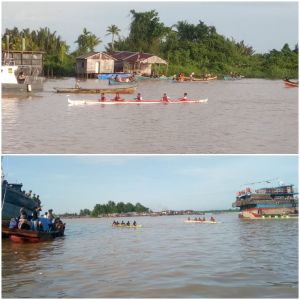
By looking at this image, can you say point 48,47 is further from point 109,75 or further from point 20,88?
point 109,75

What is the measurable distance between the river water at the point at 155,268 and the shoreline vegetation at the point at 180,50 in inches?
138

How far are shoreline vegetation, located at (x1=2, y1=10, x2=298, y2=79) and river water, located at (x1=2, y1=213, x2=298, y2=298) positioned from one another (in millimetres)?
3493

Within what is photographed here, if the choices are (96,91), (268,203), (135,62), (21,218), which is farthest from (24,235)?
(135,62)

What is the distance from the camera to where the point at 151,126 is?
6219mm

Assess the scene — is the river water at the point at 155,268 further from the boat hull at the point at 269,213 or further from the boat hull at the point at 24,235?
the boat hull at the point at 269,213

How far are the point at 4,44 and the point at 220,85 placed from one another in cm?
528

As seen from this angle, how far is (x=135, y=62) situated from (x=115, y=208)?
24.2 feet

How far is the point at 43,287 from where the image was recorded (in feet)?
10.6

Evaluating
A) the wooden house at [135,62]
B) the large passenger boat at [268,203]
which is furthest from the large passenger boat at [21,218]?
the wooden house at [135,62]

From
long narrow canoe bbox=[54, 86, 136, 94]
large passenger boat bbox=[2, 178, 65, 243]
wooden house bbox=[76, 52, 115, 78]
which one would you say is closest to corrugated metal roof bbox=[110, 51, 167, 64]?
wooden house bbox=[76, 52, 115, 78]

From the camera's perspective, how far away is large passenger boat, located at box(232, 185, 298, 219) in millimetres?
4867

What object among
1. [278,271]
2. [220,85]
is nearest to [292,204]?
[278,271]

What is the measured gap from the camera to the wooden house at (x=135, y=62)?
11020 mm

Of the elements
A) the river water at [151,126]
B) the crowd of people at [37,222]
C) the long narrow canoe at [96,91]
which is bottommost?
the crowd of people at [37,222]
